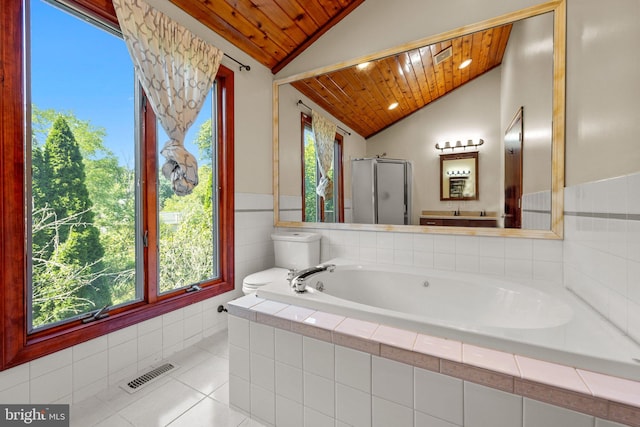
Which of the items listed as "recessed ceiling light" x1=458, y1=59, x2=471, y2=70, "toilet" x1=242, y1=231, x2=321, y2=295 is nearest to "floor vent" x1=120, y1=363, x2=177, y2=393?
"toilet" x1=242, y1=231, x2=321, y2=295

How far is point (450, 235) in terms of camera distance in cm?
189

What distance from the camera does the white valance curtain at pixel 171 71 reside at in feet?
4.90

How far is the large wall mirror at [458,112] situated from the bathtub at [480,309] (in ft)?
1.30

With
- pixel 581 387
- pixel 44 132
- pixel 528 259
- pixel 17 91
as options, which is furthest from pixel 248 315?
pixel 528 259

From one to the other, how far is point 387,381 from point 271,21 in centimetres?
258

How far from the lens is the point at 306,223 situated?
8.39 feet

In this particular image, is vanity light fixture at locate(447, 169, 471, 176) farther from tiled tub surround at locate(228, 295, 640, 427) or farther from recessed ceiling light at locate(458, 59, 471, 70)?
tiled tub surround at locate(228, 295, 640, 427)

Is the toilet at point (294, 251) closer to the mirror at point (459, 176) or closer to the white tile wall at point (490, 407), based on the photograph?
the mirror at point (459, 176)

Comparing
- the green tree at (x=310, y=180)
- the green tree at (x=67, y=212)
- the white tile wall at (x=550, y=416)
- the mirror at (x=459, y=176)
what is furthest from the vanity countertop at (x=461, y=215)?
the green tree at (x=67, y=212)

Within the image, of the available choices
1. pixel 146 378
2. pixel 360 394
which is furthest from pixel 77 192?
pixel 360 394

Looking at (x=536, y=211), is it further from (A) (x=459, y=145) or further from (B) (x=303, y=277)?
(B) (x=303, y=277)

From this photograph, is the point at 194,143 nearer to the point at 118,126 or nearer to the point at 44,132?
the point at 118,126

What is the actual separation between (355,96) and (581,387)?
2260 mm

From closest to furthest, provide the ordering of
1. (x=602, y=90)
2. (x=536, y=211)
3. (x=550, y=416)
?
(x=550, y=416) < (x=602, y=90) < (x=536, y=211)
